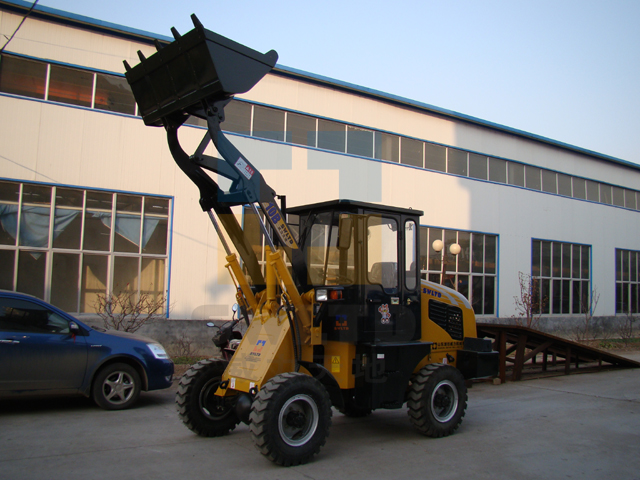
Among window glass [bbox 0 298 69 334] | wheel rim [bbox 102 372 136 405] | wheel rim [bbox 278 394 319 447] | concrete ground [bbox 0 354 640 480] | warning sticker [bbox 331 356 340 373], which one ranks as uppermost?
window glass [bbox 0 298 69 334]

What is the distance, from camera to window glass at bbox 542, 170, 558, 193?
880 inches

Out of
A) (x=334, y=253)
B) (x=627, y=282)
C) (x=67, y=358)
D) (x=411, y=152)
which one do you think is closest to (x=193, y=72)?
(x=334, y=253)

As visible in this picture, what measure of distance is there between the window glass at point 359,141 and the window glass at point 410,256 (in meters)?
10.1

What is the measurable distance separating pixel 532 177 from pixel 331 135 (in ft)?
33.8

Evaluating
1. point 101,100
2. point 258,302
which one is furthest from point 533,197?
point 258,302

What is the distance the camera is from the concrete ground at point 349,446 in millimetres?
5156

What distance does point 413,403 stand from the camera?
20.9ft

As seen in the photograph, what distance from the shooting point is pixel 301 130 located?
15797 mm

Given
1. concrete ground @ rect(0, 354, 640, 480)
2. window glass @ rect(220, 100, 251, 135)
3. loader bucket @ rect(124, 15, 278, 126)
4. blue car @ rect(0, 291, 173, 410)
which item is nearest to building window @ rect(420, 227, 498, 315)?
window glass @ rect(220, 100, 251, 135)

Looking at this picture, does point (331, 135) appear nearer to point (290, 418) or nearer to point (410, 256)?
point (410, 256)

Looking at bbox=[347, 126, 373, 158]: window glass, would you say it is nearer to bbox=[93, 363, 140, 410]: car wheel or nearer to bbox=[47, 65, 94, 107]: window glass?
bbox=[47, 65, 94, 107]: window glass

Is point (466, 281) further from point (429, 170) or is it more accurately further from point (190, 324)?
point (190, 324)

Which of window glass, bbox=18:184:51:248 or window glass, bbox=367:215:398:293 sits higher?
window glass, bbox=18:184:51:248

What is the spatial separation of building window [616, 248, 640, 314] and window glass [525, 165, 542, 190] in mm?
6983
